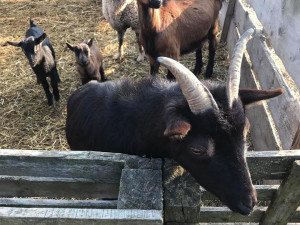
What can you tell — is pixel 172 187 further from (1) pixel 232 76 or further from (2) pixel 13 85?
(2) pixel 13 85

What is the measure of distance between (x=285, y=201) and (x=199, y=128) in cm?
92

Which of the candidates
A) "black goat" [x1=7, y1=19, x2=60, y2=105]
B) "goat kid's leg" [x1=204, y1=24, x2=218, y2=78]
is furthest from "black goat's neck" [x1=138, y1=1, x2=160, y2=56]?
"black goat" [x1=7, y1=19, x2=60, y2=105]

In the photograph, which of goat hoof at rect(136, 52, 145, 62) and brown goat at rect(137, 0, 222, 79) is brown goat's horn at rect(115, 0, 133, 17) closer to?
brown goat at rect(137, 0, 222, 79)

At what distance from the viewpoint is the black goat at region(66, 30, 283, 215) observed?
78.1 inches

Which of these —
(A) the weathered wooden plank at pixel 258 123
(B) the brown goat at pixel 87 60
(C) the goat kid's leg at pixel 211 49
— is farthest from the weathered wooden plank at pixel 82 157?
(C) the goat kid's leg at pixel 211 49

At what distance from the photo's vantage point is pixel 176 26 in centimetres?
534

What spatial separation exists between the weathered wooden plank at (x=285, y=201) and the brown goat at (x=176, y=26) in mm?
3345

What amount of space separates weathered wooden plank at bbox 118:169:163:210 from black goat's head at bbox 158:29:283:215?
1.12 feet

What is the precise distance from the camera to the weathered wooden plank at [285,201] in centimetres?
203

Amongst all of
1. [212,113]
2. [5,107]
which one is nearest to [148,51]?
[5,107]

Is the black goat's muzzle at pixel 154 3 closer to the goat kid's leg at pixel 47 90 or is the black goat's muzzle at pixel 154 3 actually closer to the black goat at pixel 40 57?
the black goat at pixel 40 57

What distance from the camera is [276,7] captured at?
5.98 m

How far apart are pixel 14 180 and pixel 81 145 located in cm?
99

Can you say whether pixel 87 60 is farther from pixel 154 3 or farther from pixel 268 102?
pixel 268 102
